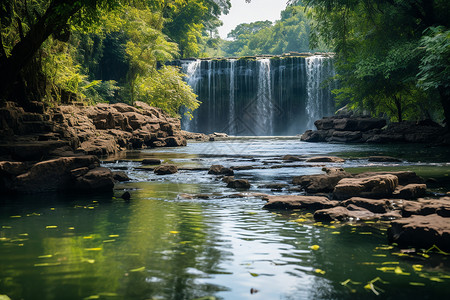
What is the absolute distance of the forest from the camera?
45.0 ft

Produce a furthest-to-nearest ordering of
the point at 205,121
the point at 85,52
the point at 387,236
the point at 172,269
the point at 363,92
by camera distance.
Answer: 1. the point at 205,121
2. the point at 85,52
3. the point at 363,92
4. the point at 387,236
5. the point at 172,269

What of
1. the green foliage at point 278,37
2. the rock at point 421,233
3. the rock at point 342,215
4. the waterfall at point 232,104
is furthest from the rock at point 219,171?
the green foliage at point 278,37

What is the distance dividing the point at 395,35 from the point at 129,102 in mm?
22147

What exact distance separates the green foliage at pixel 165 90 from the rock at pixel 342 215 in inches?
1272

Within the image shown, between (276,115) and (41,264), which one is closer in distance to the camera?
(41,264)

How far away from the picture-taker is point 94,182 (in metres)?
9.96

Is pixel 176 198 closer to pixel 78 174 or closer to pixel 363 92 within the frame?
pixel 78 174

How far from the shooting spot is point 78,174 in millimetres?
10211

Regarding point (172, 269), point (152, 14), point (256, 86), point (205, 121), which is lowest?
point (172, 269)

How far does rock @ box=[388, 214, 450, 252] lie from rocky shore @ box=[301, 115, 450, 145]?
1913 cm

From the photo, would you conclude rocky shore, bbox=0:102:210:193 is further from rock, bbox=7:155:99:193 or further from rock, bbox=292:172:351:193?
rock, bbox=292:172:351:193

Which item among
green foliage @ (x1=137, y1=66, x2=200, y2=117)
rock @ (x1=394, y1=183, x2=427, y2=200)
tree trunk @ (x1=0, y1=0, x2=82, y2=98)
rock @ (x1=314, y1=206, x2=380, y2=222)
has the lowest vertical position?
rock @ (x1=314, y1=206, x2=380, y2=222)

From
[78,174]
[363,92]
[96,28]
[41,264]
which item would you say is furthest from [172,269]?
[363,92]

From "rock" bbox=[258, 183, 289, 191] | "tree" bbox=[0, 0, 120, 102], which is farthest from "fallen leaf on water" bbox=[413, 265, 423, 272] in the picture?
"tree" bbox=[0, 0, 120, 102]
